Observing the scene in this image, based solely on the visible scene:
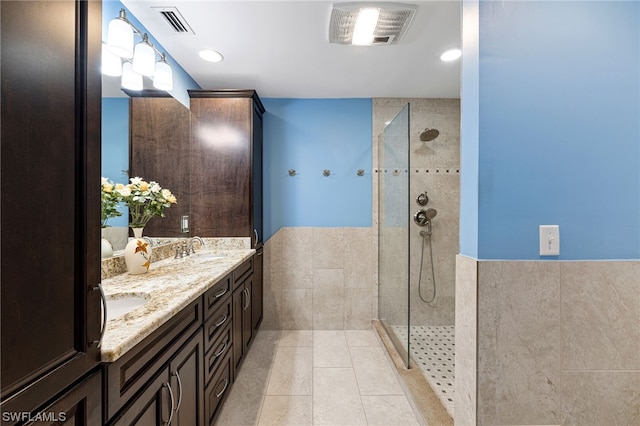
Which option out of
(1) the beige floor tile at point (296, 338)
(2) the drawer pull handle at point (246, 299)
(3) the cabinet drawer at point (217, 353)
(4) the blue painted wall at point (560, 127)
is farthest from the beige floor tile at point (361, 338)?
(4) the blue painted wall at point (560, 127)

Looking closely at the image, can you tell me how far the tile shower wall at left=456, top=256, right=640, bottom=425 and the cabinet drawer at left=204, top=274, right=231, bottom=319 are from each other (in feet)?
4.06

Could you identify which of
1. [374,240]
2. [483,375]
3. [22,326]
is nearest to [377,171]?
[374,240]

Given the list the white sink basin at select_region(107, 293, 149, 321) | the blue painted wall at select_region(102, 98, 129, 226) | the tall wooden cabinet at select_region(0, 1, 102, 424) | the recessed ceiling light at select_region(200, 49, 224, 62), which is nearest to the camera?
the tall wooden cabinet at select_region(0, 1, 102, 424)

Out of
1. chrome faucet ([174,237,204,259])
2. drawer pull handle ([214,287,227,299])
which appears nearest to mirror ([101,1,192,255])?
chrome faucet ([174,237,204,259])

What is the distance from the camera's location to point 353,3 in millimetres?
1589

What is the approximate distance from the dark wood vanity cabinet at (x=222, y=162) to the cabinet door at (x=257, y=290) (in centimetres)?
34

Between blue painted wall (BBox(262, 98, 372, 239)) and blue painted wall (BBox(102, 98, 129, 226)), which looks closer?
blue painted wall (BBox(102, 98, 129, 226))

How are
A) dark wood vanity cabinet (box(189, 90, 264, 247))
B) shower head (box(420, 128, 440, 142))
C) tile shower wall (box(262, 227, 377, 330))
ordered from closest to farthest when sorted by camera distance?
dark wood vanity cabinet (box(189, 90, 264, 247)) < shower head (box(420, 128, 440, 142)) < tile shower wall (box(262, 227, 377, 330))

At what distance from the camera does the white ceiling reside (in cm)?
165

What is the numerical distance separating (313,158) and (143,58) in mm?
1685

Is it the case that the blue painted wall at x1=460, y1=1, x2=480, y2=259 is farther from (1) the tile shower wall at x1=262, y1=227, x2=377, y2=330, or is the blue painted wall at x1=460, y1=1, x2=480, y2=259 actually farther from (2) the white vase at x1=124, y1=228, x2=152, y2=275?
(1) the tile shower wall at x1=262, y1=227, x2=377, y2=330

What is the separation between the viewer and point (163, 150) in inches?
82.8

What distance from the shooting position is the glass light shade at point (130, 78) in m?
1.66

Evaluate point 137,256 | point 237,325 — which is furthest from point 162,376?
point 237,325
